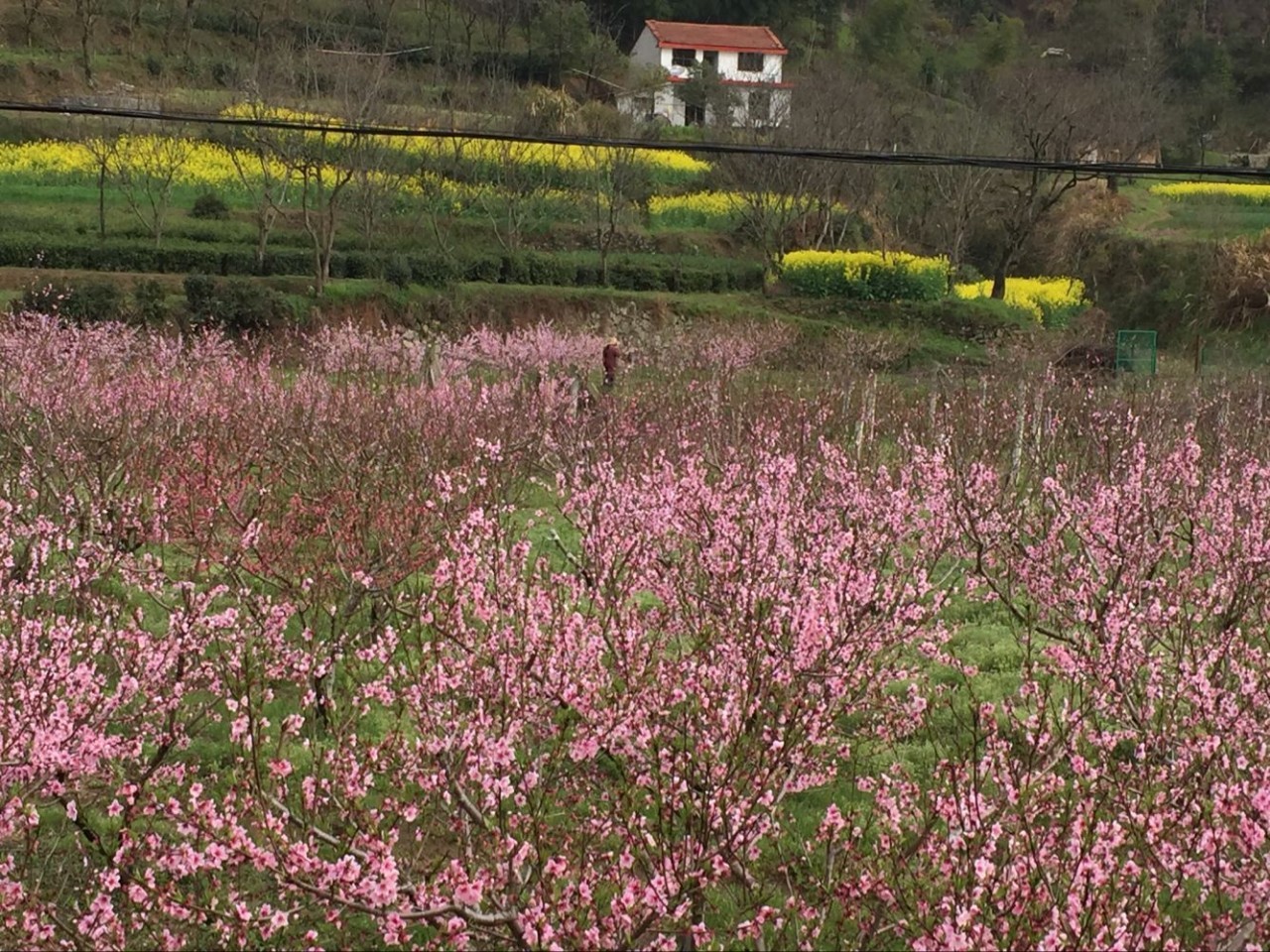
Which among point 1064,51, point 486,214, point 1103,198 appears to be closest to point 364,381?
point 486,214

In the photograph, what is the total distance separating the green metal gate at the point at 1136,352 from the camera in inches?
1252

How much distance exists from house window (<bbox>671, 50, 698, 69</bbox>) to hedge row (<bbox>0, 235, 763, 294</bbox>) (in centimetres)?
3553

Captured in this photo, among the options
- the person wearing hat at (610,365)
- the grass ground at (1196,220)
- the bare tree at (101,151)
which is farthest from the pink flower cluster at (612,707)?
the grass ground at (1196,220)

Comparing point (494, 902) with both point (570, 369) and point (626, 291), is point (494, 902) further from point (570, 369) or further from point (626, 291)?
point (626, 291)

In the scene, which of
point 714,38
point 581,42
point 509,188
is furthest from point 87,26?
point 714,38

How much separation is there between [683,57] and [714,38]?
6.42ft

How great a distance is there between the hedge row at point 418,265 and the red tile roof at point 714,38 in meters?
35.2

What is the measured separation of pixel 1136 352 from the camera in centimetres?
3356

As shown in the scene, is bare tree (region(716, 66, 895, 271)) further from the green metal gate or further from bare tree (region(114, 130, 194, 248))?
bare tree (region(114, 130, 194, 248))

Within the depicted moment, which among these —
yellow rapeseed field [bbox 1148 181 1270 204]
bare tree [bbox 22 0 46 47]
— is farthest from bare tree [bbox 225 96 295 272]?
yellow rapeseed field [bbox 1148 181 1270 204]

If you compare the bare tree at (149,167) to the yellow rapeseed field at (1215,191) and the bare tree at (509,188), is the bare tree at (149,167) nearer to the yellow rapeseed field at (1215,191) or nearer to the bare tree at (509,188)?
the bare tree at (509,188)

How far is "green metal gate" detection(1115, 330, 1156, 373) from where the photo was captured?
31.8m

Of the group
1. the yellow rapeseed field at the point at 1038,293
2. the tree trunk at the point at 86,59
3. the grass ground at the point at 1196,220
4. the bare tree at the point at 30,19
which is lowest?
the yellow rapeseed field at the point at 1038,293

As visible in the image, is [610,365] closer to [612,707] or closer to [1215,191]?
[612,707]
